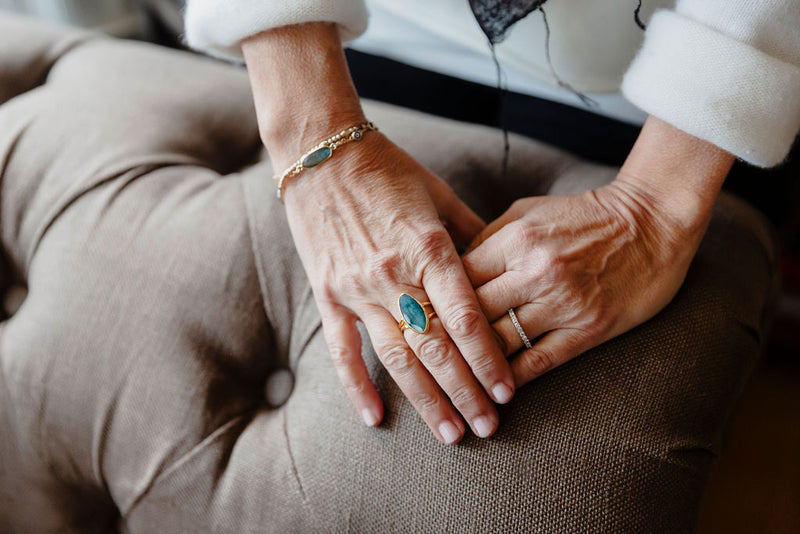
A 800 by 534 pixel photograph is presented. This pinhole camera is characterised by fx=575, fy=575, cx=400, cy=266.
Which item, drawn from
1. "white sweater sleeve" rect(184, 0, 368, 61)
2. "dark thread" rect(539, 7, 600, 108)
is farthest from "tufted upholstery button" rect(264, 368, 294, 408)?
"dark thread" rect(539, 7, 600, 108)

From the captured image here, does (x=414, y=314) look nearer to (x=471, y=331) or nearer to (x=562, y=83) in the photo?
(x=471, y=331)

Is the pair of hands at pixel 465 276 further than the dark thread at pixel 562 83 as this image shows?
No

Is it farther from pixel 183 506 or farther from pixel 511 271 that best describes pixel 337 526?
pixel 511 271

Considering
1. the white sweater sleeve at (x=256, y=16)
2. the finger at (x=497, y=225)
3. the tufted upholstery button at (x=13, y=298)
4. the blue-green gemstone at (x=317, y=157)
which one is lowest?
the tufted upholstery button at (x=13, y=298)

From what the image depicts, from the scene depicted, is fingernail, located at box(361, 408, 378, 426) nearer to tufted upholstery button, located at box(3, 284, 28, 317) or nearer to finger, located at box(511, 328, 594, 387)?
finger, located at box(511, 328, 594, 387)

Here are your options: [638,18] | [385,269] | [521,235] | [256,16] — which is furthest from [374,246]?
[638,18]

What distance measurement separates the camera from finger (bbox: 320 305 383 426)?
19.5 inches

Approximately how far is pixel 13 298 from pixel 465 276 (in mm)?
522

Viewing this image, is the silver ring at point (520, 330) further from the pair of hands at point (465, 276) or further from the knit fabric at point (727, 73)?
the knit fabric at point (727, 73)

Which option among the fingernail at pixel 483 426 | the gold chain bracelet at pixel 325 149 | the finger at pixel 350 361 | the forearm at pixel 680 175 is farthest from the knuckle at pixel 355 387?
the forearm at pixel 680 175

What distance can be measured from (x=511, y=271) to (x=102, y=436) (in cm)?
42

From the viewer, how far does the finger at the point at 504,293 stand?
49 centimetres

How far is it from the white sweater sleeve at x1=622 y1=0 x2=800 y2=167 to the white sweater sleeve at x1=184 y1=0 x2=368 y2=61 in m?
0.29

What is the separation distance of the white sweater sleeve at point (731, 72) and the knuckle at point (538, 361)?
23 centimetres
